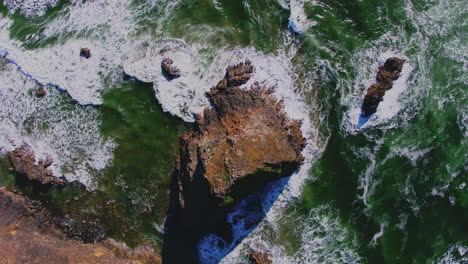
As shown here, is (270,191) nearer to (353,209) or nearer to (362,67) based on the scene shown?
(353,209)

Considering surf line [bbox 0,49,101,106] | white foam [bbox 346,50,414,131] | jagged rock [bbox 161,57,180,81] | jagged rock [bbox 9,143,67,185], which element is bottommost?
jagged rock [bbox 9,143,67,185]

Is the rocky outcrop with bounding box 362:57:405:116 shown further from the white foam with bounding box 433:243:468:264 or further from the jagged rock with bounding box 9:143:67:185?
the jagged rock with bounding box 9:143:67:185

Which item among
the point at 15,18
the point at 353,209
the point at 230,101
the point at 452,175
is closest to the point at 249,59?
the point at 230,101

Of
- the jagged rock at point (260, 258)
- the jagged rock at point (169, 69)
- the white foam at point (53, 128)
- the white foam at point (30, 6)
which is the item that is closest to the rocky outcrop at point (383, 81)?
the jagged rock at point (260, 258)

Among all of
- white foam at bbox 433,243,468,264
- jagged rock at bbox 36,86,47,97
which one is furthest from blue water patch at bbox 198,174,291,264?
jagged rock at bbox 36,86,47,97

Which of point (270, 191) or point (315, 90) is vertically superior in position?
point (315, 90)

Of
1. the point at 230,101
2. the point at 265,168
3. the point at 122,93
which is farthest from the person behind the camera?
the point at 122,93

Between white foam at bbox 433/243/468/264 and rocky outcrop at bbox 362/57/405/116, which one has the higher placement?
rocky outcrop at bbox 362/57/405/116
